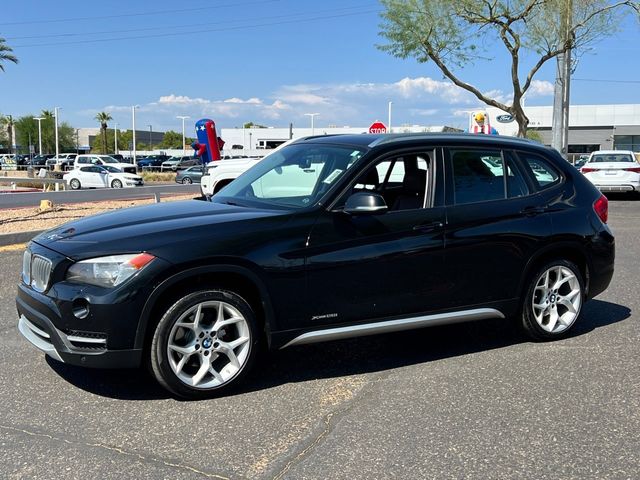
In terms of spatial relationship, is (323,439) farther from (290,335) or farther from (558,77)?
(558,77)

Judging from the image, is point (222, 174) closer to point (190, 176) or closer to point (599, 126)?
point (190, 176)

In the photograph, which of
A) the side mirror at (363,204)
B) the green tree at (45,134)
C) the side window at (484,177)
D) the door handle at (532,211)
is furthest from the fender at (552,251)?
the green tree at (45,134)

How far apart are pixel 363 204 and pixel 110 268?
1690mm

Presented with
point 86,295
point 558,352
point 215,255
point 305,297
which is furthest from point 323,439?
point 558,352

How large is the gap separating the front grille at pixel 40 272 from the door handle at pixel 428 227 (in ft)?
8.23

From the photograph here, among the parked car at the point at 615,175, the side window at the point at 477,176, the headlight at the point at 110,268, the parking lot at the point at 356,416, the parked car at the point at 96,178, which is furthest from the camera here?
the parked car at the point at 96,178

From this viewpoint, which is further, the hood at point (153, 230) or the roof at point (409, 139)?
the roof at point (409, 139)

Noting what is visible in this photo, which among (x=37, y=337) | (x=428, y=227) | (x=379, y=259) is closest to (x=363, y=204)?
(x=379, y=259)

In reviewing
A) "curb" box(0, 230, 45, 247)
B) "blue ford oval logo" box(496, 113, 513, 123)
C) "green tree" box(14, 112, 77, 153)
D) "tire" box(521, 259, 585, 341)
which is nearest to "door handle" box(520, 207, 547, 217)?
"tire" box(521, 259, 585, 341)

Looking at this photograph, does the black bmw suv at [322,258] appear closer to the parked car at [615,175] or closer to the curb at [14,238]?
the curb at [14,238]

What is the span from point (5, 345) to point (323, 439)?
10.2ft

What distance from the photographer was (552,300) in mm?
5367

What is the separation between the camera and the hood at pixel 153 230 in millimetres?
3887

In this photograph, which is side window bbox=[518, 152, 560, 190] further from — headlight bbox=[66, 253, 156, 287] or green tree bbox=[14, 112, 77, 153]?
green tree bbox=[14, 112, 77, 153]
